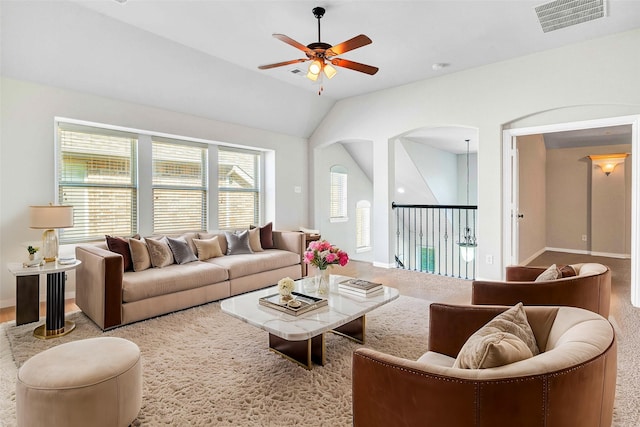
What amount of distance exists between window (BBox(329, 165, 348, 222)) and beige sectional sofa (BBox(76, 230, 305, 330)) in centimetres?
328

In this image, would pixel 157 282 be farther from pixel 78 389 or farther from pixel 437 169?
pixel 437 169

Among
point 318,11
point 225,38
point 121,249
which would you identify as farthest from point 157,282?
point 318,11

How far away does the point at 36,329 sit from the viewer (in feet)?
10.0

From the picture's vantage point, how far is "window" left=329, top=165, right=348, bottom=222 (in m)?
7.88

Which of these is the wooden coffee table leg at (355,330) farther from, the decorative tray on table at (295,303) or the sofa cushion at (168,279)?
the sofa cushion at (168,279)

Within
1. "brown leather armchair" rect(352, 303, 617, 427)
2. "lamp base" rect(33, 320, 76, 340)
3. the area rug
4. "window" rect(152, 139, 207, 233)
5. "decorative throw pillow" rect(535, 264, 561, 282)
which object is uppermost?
"window" rect(152, 139, 207, 233)

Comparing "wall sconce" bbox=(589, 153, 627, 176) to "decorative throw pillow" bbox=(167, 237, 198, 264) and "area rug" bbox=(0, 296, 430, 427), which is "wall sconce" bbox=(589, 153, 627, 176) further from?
"decorative throw pillow" bbox=(167, 237, 198, 264)

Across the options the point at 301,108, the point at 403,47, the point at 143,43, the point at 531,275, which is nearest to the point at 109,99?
the point at 143,43

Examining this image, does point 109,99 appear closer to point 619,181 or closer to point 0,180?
point 0,180

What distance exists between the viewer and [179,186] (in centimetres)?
524

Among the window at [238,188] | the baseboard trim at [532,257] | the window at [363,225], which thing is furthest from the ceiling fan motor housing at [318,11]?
the window at [363,225]

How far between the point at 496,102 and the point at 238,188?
171 inches

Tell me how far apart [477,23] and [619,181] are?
586 cm

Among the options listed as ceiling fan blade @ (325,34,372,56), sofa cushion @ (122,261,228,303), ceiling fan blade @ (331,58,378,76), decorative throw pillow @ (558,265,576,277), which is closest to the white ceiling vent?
ceiling fan blade @ (331,58,378,76)
